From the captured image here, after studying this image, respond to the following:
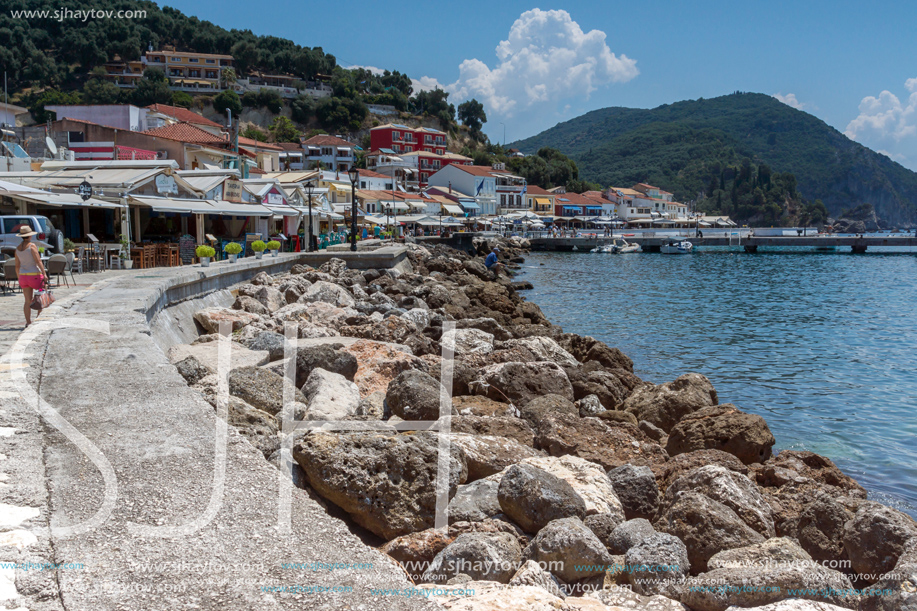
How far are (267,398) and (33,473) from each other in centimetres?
254

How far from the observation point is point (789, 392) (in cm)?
1344

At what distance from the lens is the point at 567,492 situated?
5254 mm

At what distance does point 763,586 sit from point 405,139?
98880 millimetres

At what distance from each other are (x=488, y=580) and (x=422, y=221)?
53523mm

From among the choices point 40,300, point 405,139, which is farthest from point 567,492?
point 405,139

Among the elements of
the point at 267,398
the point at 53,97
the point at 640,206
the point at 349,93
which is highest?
the point at 349,93

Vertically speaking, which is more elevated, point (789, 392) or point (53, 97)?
point (53, 97)

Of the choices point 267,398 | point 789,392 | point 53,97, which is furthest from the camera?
point 53,97

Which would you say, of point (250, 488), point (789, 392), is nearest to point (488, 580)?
point (250, 488)

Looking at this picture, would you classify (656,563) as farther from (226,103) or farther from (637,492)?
(226,103)

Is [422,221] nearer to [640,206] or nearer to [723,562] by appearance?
[723,562]

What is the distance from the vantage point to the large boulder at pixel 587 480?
559 centimetres

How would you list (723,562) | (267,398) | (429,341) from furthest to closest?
(429,341) → (267,398) → (723,562)

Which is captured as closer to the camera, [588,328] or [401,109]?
[588,328]
